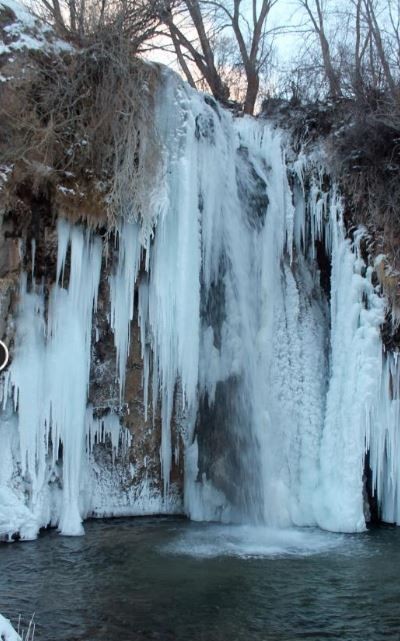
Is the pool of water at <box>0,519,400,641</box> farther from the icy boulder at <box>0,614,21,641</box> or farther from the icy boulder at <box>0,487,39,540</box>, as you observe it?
the icy boulder at <box>0,614,21,641</box>

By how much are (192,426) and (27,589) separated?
3.91 meters

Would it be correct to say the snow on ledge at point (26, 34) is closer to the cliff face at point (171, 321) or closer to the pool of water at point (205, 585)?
the cliff face at point (171, 321)

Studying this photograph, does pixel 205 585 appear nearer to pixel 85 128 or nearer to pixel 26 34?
pixel 85 128

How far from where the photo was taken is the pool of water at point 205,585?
213 inches

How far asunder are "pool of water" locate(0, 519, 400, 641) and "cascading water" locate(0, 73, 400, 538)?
0.65 metres

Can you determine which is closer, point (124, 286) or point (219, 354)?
point (124, 286)

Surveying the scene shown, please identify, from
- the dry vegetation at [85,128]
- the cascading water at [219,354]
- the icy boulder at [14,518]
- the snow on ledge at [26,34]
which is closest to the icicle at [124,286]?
the cascading water at [219,354]

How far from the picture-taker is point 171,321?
881 centimetres

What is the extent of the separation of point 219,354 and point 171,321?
0.95 m

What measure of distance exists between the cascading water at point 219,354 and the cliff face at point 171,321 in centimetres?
2

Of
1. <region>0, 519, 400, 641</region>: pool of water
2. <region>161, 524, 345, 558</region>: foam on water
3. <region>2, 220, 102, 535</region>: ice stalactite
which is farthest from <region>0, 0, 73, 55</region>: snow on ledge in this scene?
<region>161, 524, 345, 558</region>: foam on water

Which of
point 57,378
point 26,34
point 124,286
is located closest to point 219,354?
point 124,286

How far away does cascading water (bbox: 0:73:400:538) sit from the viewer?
8.36 m

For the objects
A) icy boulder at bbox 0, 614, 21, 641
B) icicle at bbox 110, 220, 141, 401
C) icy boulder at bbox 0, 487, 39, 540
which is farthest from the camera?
icicle at bbox 110, 220, 141, 401
